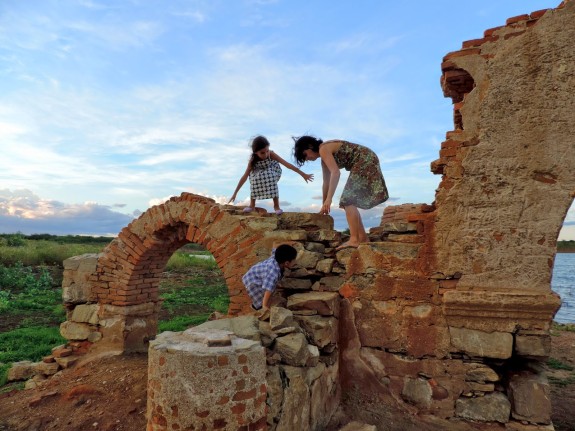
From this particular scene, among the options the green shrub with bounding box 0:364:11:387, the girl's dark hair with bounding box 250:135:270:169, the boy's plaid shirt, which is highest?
the girl's dark hair with bounding box 250:135:270:169

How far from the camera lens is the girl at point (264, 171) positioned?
17.4 feet

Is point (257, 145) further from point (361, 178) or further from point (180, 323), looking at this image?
point (180, 323)

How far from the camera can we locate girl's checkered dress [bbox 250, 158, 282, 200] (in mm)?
5324

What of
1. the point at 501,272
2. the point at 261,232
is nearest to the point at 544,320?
the point at 501,272

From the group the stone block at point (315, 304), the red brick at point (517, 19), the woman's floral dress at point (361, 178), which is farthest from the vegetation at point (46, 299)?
the red brick at point (517, 19)

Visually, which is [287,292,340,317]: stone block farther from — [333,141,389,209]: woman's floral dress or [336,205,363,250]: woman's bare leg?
[333,141,389,209]: woman's floral dress

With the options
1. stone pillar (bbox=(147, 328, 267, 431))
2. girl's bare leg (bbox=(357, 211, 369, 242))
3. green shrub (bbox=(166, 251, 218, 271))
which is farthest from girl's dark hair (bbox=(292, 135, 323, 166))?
green shrub (bbox=(166, 251, 218, 271))

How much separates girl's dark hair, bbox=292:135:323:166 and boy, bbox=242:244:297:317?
1271 millimetres

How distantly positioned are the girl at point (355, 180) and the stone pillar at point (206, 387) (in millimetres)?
2124

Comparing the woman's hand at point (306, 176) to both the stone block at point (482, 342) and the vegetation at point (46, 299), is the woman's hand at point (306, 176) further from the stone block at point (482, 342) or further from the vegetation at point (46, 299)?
the vegetation at point (46, 299)

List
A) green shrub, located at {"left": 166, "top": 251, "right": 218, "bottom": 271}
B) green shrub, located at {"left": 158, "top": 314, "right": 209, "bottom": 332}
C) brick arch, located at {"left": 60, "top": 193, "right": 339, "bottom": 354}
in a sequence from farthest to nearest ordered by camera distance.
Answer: green shrub, located at {"left": 166, "top": 251, "right": 218, "bottom": 271} < green shrub, located at {"left": 158, "top": 314, "right": 209, "bottom": 332} < brick arch, located at {"left": 60, "top": 193, "right": 339, "bottom": 354}

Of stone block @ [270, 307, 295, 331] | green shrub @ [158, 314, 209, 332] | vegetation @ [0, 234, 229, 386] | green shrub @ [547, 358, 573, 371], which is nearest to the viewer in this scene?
stone block @ [270, 307, 295, 331]

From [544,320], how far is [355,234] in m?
1.91

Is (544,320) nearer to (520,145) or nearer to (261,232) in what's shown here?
(520,145)
